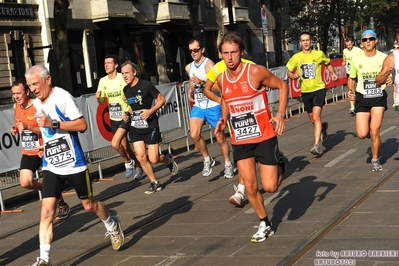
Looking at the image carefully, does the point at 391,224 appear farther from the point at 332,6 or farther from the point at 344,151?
the point at 332,6

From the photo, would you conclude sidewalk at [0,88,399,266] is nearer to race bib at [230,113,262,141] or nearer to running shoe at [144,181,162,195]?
running shoe at [144,181,162,195]

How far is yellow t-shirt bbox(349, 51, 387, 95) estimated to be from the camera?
9.62 meters

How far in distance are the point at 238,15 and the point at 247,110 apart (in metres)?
44.2

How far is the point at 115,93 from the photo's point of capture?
36.1 feet

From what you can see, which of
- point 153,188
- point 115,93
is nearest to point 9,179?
point 115,93

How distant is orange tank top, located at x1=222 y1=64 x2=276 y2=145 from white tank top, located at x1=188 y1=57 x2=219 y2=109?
4.21m

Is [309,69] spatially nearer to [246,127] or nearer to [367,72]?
[367,72]

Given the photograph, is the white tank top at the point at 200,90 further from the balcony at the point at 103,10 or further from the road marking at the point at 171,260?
the balcony at the point at 103,10

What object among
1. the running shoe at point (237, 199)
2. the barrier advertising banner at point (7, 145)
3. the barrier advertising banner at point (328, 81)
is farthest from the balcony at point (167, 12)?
the running shoe at point (237, 199)

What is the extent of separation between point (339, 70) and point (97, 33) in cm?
1409

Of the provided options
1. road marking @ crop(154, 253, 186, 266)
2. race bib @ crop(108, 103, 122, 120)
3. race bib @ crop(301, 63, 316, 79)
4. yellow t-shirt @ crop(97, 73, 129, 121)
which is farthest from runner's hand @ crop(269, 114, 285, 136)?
race bib @ crop(301, 63, 316, 79)

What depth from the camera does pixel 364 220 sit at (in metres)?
6.94

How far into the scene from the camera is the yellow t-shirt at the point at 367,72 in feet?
31.6

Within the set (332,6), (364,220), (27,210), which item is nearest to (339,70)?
(332,6)
